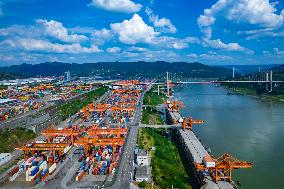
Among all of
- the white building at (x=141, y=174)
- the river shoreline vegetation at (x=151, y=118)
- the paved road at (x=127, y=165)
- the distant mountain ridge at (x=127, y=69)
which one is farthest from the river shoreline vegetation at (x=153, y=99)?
the distant mountain ridge at (x=127, y=69)

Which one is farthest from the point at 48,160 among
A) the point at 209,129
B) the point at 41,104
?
the point at 41,104

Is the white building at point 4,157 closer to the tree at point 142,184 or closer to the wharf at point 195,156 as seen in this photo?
the tree at point 142,184

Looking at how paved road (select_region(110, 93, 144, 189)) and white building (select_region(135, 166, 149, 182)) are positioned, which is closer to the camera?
paved road (select_region(110, 93, 144, 189))

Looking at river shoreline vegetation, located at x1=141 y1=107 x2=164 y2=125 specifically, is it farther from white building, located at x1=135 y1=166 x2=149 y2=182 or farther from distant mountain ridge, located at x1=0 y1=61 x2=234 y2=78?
distant mountain ridge, located at x1=0 y1=61 x2=234 y2=78

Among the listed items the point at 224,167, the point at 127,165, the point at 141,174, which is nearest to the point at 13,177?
the point at 127,165

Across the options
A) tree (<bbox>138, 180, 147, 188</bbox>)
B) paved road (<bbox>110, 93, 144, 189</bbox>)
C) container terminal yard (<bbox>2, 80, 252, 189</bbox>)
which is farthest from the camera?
container terminal yard (<bbox>2, 80, 252, 189</bbox>)

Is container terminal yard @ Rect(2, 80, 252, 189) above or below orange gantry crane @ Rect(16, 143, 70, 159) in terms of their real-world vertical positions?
below

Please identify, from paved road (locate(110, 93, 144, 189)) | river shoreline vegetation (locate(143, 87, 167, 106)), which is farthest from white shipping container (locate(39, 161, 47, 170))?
river shoreline vegetation (locate(143, 87, 167, 106))
